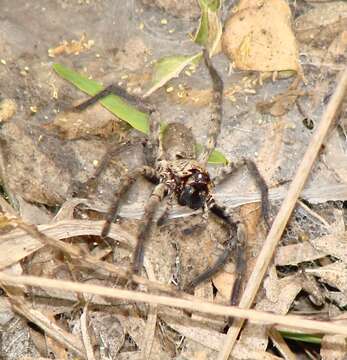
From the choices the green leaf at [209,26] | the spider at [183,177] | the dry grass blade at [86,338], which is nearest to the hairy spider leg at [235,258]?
the spider at [183,177]

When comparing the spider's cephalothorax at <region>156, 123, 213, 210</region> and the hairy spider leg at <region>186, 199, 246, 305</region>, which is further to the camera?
the spider's cephalothorax at <region>156, 123, 213, 210</region>

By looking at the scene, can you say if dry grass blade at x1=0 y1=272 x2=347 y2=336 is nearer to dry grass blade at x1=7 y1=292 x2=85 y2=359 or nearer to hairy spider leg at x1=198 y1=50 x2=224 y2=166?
dry grass blade at x1=7 y1=292 x2=85 y2=359

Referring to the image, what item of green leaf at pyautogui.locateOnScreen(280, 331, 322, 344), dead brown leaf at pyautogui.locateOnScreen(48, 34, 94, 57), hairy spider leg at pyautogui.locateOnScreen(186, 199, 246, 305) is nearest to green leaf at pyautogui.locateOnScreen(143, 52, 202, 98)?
dead brown leaf at pyautogui.locateOnScreen(48, 34, 94, 57)

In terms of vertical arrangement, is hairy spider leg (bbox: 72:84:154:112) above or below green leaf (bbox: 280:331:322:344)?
above

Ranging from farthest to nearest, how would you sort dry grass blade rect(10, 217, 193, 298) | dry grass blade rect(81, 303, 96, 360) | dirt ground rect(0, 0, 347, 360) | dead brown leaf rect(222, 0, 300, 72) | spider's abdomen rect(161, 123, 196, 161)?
dead brown leaf rect(222, 0, 300, 72), spider's abdomen rect(161, 123, 196, 161), dirt ground rect(0, 0, 347, 360), dry grass blade rect(81, 303, 96, 360), dry grass blade rect(10, 217, 193, 298)

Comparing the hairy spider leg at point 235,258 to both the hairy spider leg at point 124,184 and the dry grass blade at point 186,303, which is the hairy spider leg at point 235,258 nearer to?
the hairy spider leg at point 124,184

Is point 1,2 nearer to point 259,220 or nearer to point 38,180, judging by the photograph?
point 38,180
